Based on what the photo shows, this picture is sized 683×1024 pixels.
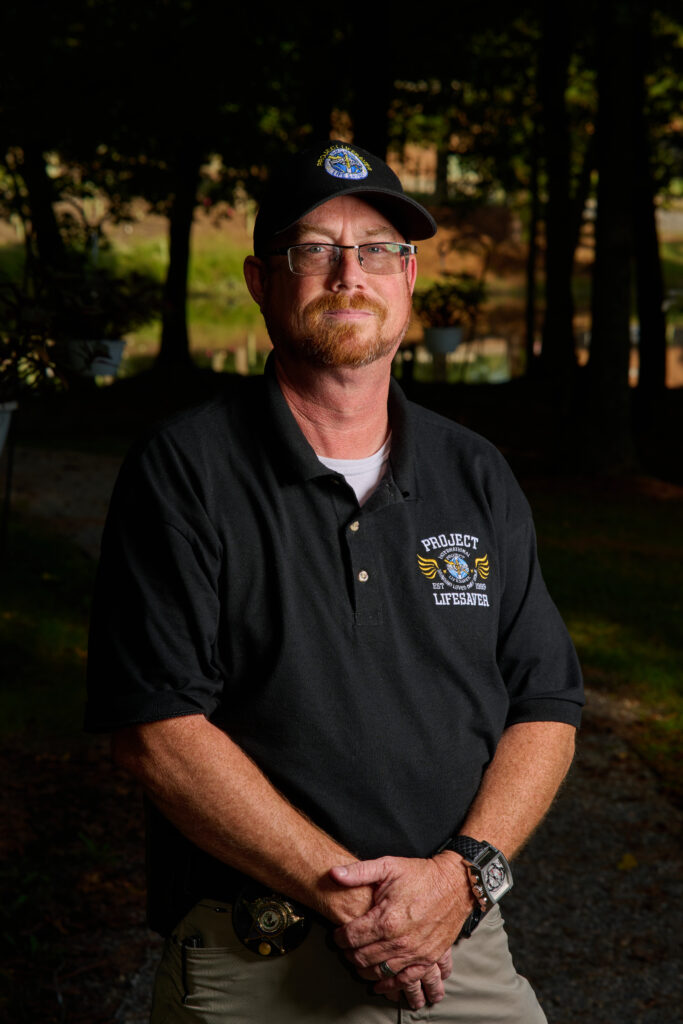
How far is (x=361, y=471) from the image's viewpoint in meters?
2.41

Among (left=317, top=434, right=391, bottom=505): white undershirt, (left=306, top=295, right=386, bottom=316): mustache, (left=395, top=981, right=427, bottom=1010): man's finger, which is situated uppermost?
(left=306, top=295, right=386, bottom=316): mustache

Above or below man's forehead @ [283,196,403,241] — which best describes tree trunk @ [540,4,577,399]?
above

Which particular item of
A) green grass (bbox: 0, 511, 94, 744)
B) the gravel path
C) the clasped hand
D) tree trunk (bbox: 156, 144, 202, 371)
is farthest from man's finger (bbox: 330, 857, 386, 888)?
tree trunk (bbox: 156, 144, 202, 371)

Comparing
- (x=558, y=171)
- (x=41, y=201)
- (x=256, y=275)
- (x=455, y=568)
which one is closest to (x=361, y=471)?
(x=455, y=568)

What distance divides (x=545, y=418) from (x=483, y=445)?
47.8 ft

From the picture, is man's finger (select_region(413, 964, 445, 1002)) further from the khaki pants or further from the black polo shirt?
the black polo shirt

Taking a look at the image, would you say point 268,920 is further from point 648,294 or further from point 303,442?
point 648,294

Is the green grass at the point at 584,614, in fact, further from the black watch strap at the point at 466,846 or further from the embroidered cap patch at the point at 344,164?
the embroidered cap patch at the point at 344,164

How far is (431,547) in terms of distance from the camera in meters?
2.35

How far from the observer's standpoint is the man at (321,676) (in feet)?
7.02

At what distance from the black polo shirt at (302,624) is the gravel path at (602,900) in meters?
1.94

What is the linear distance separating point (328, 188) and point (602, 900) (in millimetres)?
3257

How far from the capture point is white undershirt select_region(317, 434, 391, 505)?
7.84ft

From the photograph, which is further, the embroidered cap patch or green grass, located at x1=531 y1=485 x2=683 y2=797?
green grass, located at x1=531 y1=485 x2=683 y2=797
